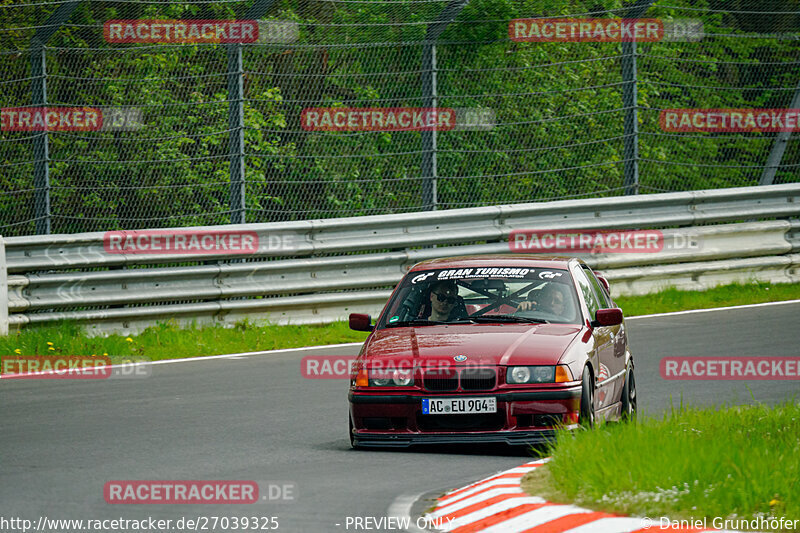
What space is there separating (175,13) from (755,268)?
9.04m

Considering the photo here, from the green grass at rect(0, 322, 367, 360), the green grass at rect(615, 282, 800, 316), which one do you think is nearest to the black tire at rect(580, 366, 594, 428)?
the green grass at rect(0, 322, 367, 360)

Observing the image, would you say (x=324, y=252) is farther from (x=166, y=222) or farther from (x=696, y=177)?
(x=696, y=177)

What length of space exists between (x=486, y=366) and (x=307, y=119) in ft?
35.8

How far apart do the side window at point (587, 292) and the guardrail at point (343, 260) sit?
18.6 ft

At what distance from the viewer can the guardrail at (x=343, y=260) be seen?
14.4m

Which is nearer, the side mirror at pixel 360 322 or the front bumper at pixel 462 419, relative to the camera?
the front bumper at pixel 462 419

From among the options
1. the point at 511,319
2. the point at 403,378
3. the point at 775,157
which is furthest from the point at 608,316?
the point at 775,157

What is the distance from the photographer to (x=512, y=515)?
6586 millimetres

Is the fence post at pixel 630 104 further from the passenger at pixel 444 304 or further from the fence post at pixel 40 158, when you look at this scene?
the passenger at pixel 444 304

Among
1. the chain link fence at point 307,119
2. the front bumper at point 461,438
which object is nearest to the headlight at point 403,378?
the front bumper at point 461,438

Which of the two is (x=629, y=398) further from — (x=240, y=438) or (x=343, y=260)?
(x=343, y=260)

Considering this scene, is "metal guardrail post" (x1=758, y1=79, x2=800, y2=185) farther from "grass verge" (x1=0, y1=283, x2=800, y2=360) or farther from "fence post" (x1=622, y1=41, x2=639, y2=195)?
"grass verge" (x1=0, y1=283, x2=800, y2=360)

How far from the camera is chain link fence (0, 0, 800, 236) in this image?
15562 millimetres

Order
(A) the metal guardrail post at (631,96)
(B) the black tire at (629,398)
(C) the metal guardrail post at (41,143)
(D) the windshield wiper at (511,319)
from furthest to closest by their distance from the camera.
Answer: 1. (A) the metal guardrail post at (631,96)
2. (C) the metal guardrail post at (41,143)
3. (B) the black tire at (629,398)
4. (D) the windshield wiper at (511,319)
